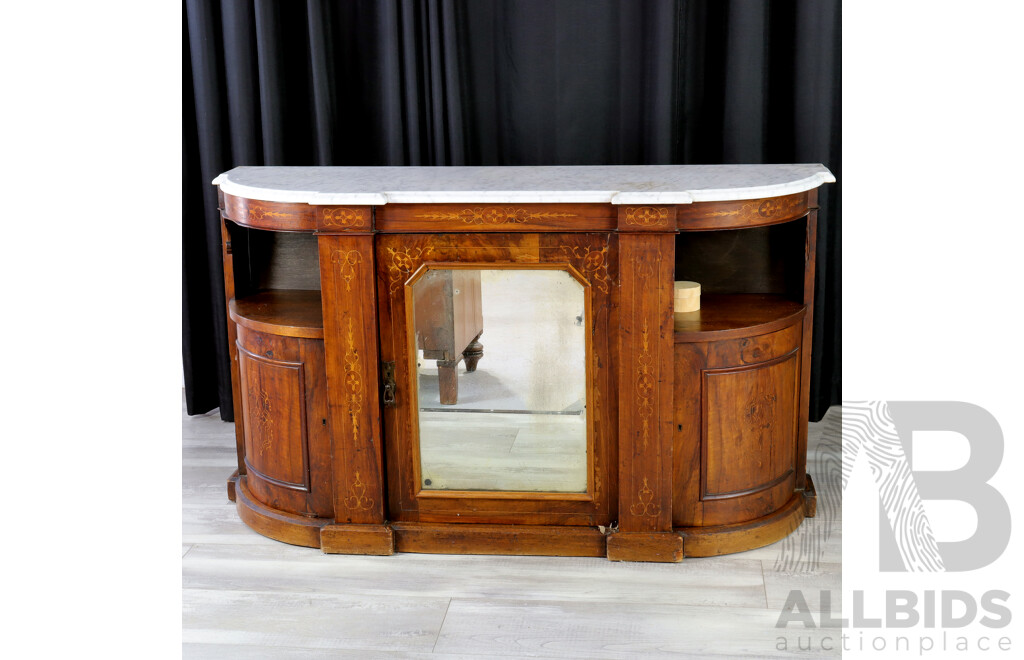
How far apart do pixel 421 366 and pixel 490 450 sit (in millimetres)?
293

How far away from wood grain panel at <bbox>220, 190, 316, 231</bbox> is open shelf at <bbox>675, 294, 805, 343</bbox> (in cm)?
100

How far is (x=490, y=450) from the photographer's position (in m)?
2.77

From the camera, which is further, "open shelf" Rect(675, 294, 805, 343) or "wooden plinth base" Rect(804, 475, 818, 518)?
"wooden plinth base" Rect(804, 475, 818, 518)

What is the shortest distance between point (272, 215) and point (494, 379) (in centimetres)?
72

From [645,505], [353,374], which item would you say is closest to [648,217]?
[645,505]

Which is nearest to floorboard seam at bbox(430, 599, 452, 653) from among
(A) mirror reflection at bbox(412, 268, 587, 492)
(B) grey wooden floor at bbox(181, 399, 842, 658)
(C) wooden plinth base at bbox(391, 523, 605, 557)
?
(B) grey wooden floor at bbox(181, 399, 842, 658)

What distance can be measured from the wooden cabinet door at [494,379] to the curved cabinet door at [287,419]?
19 centimetres

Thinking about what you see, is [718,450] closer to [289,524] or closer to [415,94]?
[289,524]

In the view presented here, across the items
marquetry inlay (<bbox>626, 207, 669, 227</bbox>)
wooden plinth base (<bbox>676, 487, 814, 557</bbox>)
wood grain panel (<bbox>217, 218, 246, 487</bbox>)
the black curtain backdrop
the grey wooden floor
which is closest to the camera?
the grey wooden floor

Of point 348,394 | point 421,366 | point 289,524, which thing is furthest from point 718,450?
point 289,524

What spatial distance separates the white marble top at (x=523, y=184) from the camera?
8.36 feet

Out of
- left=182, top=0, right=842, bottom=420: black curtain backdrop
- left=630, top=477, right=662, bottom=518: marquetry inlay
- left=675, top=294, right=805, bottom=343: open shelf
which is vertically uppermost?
left=182, top=0, right=842, bottom=420: black curtain backdrop

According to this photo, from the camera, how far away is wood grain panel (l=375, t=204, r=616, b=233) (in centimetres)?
257

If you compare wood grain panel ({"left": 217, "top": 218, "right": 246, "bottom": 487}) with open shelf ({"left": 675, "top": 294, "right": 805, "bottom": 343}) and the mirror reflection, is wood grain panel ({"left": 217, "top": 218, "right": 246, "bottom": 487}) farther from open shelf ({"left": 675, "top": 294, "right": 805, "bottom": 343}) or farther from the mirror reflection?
open shelf ({"left": 675, "top": 294, "right": 805, "bottom": 343})
